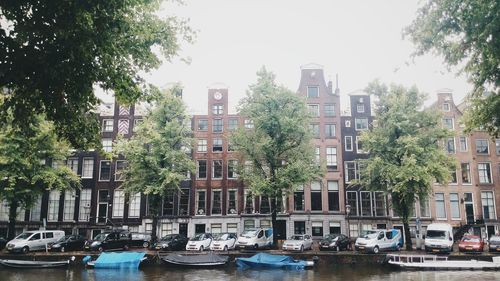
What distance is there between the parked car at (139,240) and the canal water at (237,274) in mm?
7742

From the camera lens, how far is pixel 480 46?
45.0 feet

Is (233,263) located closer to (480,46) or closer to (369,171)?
(369,171)

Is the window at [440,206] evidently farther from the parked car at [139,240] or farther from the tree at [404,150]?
the parked car at [139,240]

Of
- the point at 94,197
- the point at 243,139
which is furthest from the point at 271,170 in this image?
the point at 94,197

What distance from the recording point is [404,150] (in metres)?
36.8

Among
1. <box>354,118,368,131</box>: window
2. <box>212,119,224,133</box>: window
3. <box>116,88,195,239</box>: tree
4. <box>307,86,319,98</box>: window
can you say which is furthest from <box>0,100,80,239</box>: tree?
<box>354,118,368,131</box>: window

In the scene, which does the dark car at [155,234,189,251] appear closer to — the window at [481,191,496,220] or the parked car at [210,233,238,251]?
the parked car at [210,233,238,251]

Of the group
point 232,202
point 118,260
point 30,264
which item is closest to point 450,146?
point 232,202

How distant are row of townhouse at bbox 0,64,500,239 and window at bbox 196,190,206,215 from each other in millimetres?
124

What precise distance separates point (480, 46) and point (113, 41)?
12.5 meters

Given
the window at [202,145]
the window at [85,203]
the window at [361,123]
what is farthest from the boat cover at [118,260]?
the window at [361,123]

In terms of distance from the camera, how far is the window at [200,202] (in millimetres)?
48987

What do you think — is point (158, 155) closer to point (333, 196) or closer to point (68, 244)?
point (68, 244)

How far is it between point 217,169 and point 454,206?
98.1 feet
